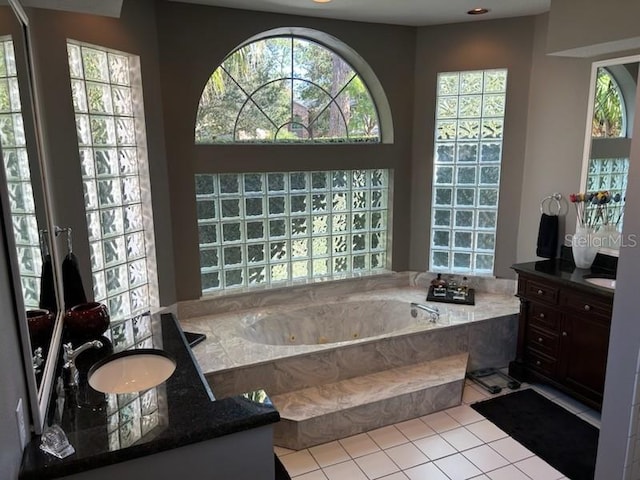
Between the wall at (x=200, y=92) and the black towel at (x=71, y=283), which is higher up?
the wall at (x=200, y=92)

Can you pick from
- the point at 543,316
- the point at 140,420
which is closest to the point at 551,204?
the point at 543,316

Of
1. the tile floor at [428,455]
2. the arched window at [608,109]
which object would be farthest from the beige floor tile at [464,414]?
the arched window at [608,109]

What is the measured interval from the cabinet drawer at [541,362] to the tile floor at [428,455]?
0.33m

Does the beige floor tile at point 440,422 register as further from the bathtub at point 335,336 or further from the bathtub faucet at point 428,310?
Answer: the bathtub faucet at point 428,310

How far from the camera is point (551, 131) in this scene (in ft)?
12.5

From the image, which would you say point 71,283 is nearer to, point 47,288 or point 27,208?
point 47,288

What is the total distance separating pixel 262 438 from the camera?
1.70 meters

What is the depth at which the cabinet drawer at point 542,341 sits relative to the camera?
133 inches

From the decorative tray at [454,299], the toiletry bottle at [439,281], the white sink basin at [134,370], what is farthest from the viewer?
the toiletry bottle at [439,281]

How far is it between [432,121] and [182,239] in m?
2.44

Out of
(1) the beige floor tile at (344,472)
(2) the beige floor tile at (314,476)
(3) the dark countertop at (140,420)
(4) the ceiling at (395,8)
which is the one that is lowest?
(1) the beige floor tile at (344,472)

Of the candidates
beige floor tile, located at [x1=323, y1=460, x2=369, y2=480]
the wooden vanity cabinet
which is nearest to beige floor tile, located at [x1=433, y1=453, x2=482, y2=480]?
beige floor tile, located at [x1=323, y1=460, x2=369, y2=480]

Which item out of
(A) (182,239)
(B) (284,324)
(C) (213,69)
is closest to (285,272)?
(B) (284,324)

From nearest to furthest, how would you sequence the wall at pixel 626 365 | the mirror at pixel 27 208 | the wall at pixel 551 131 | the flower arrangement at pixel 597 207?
the mirror at pixel 27 208 → the wall at pixel 626 365 → the flower arrangement at pixel 597 207 → the wall at pixel 551 131
